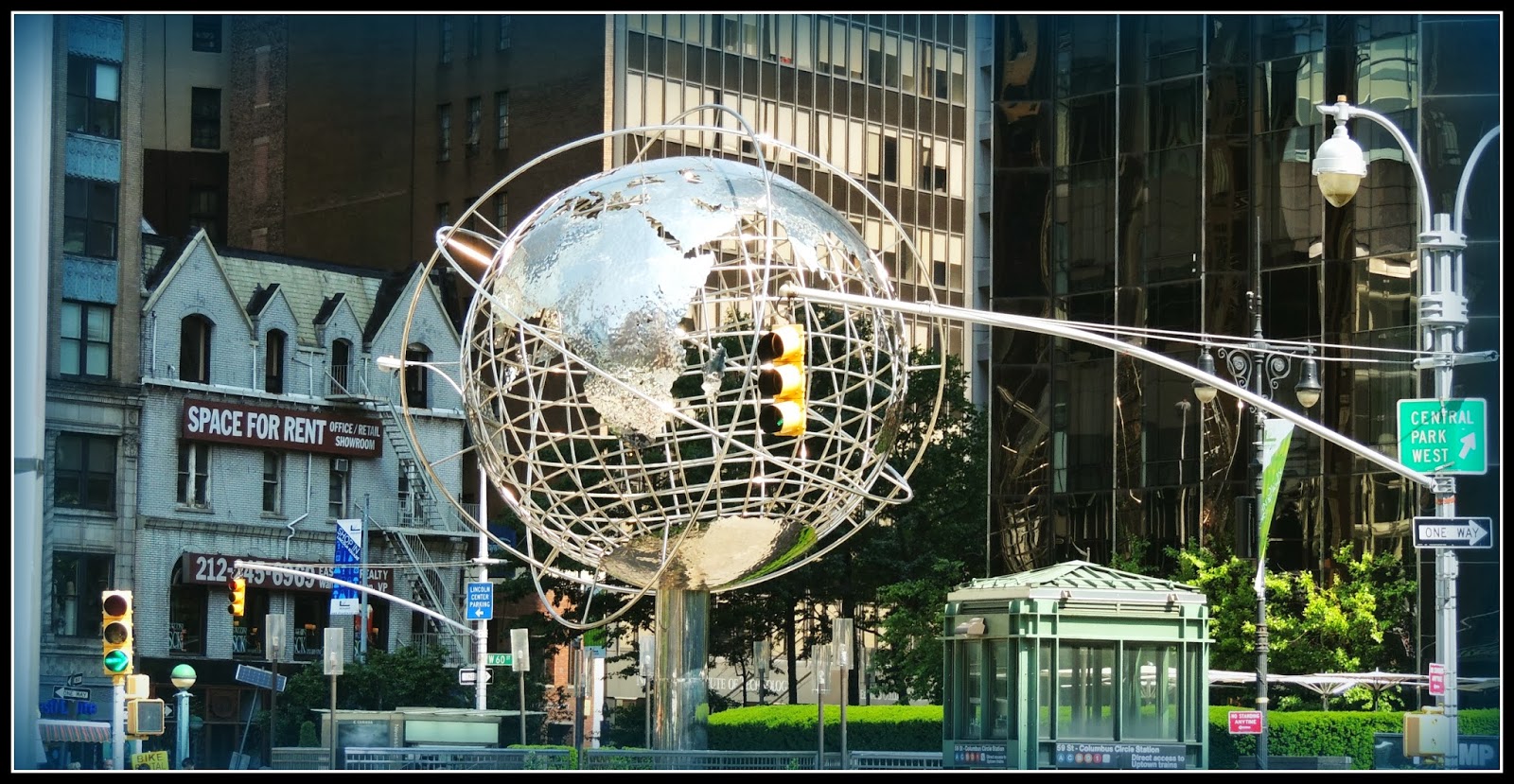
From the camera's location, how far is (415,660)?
6481cm

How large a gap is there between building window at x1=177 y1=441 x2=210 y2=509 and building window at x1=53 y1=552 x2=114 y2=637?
3.32m

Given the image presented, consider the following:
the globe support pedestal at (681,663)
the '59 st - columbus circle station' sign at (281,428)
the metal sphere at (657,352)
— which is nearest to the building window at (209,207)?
the '59 st - columbus circle station' sign at (281,428)

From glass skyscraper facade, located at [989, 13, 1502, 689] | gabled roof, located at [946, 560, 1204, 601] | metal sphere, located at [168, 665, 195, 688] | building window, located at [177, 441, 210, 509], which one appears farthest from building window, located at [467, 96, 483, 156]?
gabled roof, located at [946, 560, 1204, 601]

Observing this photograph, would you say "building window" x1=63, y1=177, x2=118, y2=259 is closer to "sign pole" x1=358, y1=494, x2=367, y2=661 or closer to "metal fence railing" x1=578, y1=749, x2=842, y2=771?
"sign pole" x1=358, y1=494, x2=367, y2=661

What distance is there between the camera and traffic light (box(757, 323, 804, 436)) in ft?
66.7

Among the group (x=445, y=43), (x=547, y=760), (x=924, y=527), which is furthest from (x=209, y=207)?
(x=547, y=760)

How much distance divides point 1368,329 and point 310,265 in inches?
1473

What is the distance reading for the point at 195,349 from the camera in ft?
223

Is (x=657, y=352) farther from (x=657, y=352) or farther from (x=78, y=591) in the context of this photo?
(x=78, y=591)

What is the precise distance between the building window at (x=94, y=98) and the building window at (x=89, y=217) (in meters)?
1.61

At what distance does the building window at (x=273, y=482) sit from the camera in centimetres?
6894

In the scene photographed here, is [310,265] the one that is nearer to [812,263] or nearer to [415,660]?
[415,660]

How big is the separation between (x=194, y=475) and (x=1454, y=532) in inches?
1887

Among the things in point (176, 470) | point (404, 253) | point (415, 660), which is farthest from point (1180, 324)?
point (404, 253)
